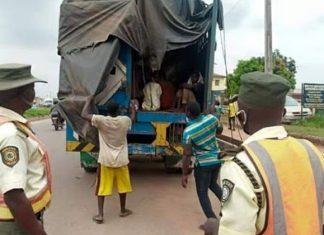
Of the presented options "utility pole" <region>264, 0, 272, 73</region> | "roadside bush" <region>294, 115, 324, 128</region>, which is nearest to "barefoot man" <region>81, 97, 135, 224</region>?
"utility pole" <region>264, 0, 272, 73</region>

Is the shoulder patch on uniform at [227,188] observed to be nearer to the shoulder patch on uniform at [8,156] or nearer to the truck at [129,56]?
the shoulder patch on uniform at [8,156]

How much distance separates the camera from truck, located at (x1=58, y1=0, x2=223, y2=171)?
7523mm

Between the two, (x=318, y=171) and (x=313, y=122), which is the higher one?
(x=318, y=171)

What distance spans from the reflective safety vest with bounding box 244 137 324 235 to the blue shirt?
3.85 m

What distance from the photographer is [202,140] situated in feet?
18.9

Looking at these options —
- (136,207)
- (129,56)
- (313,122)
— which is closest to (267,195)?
(136,207)

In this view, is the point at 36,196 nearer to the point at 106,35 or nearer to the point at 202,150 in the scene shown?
the point at 202,150

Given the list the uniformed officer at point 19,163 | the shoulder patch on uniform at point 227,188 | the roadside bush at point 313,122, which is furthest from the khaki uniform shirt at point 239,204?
the roadside bush at point 313,122

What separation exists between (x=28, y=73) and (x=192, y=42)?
231 inches

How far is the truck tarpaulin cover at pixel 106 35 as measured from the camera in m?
7.46

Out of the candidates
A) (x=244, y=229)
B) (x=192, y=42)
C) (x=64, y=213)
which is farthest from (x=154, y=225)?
(x=244, y=229)

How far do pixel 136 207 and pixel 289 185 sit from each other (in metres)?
5.40

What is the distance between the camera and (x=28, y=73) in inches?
99.3

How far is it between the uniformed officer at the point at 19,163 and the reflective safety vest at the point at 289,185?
3.45 ft
